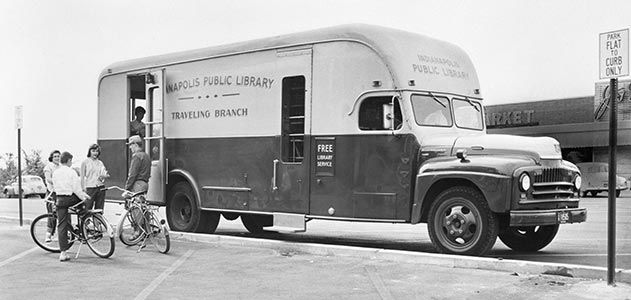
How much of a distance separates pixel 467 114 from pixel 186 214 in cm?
552

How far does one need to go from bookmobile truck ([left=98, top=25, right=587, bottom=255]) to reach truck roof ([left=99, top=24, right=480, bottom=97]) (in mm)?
22

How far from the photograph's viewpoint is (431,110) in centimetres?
1123

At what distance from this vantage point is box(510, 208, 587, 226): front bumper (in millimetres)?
9656

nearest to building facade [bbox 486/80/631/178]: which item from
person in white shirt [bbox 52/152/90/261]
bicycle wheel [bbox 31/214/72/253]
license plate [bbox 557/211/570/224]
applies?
license plate [bbox 557/211/570/224]

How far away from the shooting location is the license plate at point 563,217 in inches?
394

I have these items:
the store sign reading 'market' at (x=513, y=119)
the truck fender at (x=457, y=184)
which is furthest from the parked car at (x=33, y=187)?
the truck fender at (x=457, y=184)

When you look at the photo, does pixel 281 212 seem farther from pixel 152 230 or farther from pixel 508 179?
pixel 508 179

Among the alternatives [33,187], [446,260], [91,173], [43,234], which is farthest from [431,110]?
[33,187]

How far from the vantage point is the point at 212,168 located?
1355cm

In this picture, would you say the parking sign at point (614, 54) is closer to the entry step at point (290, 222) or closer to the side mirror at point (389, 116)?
the side mirror at point (389, 116)

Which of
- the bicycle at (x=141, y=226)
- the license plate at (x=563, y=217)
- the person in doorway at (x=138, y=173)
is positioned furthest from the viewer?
the person in doorway at (x=138, y=173)

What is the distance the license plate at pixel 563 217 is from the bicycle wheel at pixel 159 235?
17.9 feet

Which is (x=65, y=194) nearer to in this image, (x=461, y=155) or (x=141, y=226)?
(x=141, y=226)

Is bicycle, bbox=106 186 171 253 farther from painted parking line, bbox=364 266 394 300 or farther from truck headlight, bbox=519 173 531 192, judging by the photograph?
truck headlight, bbox=519 173 531 192
